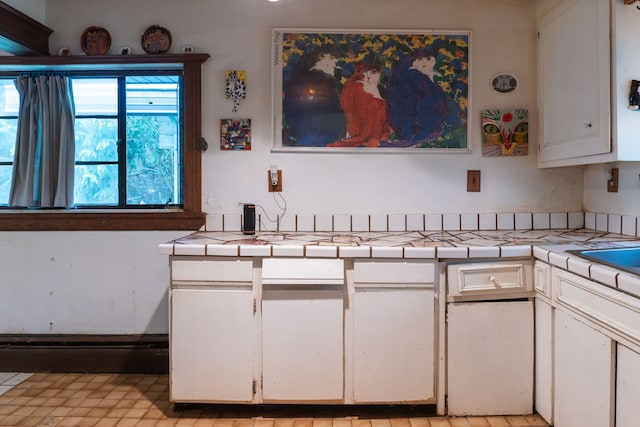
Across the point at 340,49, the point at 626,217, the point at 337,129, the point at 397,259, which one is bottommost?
the point at 397,259

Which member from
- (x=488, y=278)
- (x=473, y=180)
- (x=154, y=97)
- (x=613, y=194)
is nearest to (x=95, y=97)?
(x=154, y=97)

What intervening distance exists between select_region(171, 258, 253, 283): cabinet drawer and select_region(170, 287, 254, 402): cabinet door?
0.19 feet

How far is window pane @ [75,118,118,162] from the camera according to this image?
7.82ft

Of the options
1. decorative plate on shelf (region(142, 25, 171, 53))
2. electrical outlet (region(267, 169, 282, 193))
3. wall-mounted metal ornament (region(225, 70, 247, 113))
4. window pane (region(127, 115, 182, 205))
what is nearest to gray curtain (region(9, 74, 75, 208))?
window pane (region(127, 115, 182, 205))

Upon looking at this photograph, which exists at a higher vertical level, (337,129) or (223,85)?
(223,85)

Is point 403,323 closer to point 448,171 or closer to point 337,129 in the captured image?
point 448,171

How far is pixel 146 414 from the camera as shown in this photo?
1.86 meters

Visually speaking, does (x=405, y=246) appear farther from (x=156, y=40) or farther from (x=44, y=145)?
(x=44, y=145)

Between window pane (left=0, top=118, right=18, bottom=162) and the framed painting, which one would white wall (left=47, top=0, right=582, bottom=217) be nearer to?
the framed painting

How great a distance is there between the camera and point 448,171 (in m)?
2.30

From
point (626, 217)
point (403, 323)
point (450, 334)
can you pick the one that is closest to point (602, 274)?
point (450, 334)

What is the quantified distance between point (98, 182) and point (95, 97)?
53 cm

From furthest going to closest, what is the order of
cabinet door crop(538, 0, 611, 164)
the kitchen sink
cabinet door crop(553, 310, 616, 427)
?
cabinet door crop(538, 0, 611, 164)
the kitchen sink
cabinet door crop(553, 310, 616, 427)

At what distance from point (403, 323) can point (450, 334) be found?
23 centimetres
